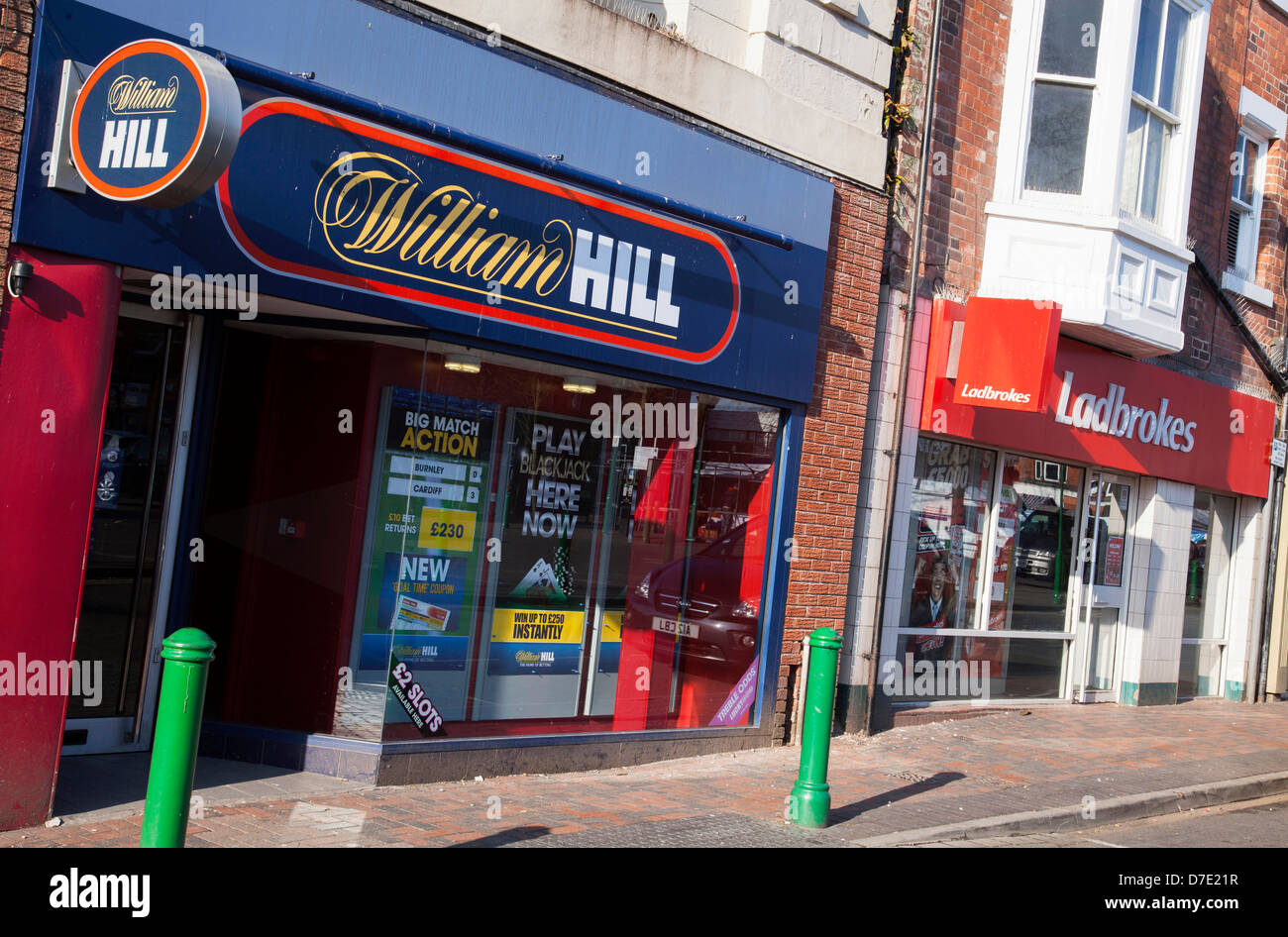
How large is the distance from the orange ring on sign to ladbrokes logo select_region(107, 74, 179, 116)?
0.10 m

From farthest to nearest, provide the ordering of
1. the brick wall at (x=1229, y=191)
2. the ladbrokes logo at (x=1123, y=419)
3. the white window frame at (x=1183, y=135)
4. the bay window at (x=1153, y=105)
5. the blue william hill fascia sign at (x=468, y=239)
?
the brick wall at (x=1229, y=191) → the white window frame at (x=1183, y=135) → the ladbrokes logo at (x=1123, y=419) → the bay window at (x=1153, y=105) → the blue william hill fascia sign at (x=468, y=239)

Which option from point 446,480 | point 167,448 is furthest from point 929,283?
point 167,448

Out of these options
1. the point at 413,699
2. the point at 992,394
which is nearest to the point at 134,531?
the point at 413,699

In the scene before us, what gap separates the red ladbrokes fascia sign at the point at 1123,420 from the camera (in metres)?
10.7

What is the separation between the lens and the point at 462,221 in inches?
284

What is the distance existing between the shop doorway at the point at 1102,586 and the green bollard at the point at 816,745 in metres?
6.81

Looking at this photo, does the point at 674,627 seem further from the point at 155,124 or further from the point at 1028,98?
the point at 1028,98

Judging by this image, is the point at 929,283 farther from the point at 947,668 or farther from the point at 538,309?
the point at 538,309

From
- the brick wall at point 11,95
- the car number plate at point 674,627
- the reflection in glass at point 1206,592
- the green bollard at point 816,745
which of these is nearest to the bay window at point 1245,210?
the reflection in glass at point 1206,592

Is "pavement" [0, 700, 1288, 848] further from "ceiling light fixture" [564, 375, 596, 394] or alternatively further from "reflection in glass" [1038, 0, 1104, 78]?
"reflection in glass" [1038, 0, 1104, 78]

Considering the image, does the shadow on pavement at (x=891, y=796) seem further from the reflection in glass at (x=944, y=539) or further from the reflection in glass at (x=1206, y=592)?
the reflection in glass at (x=1206, y=592)

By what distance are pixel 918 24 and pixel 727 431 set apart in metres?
4.14

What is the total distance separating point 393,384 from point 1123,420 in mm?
8314

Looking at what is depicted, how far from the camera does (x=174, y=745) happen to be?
13.6 feet
